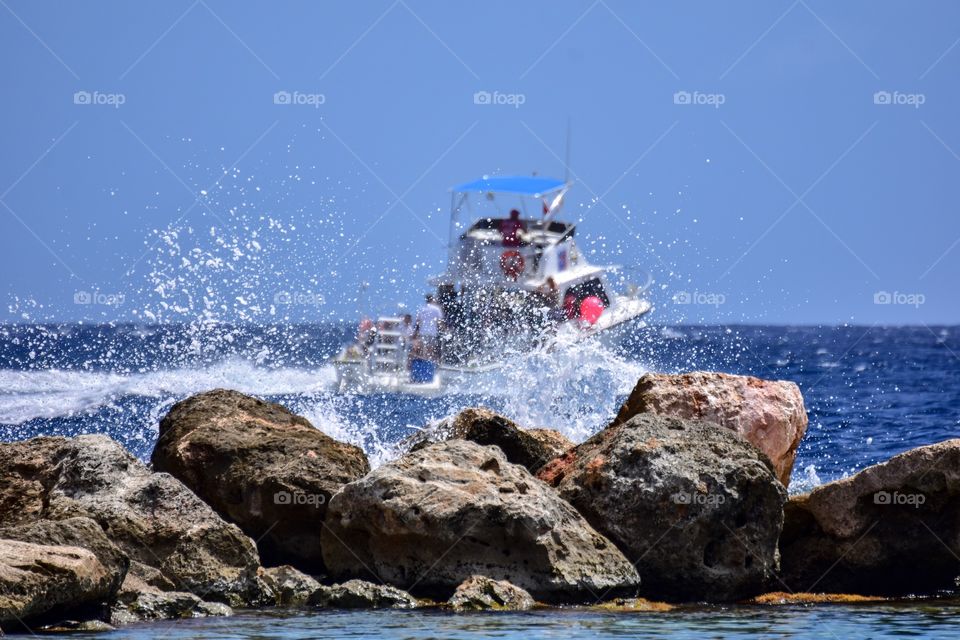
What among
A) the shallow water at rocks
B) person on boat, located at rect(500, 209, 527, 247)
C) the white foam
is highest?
person on boat, located at rect(500, 209, 527, 247)

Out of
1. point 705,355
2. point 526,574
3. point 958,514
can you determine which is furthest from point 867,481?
point 705,355

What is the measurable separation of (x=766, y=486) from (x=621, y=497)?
1090 millimetres

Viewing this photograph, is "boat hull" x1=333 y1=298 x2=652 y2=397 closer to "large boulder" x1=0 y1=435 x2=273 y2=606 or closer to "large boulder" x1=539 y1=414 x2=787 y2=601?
"large boulder" x1=539 y1=414 x2=787 y2=601

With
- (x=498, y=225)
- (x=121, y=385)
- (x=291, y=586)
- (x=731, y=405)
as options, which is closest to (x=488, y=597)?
(x=291, y=586)

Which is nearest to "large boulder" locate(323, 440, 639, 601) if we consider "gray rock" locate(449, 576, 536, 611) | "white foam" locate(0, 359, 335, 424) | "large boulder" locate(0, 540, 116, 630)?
"gray rock" locate(449, 576, 536, 611)

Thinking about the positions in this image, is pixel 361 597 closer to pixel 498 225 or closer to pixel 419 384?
pixel 419 384

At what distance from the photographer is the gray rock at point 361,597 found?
9.88 m

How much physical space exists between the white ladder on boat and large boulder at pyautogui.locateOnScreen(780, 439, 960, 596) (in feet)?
69.2

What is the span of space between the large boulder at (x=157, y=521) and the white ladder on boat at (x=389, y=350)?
2090 cm

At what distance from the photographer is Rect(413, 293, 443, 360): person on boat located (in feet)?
105

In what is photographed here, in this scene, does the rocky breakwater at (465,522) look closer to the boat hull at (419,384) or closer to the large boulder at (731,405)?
the large boulder at (731,405)

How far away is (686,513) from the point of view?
1052cm

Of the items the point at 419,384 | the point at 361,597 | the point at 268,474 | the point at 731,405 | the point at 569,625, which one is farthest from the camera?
the point at 419,384

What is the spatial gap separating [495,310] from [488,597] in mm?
22443
